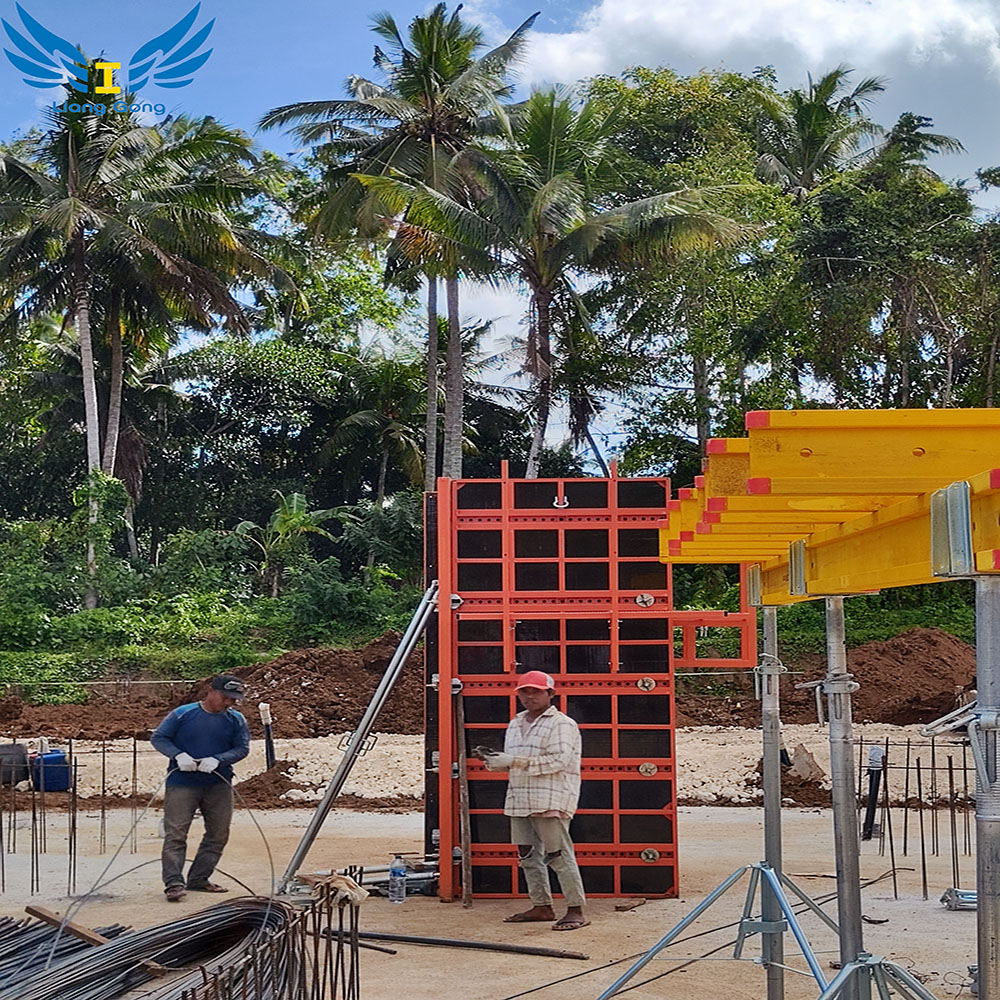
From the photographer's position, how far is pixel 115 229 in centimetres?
2536

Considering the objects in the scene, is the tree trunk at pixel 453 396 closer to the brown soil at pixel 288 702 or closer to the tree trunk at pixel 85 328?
the brown soil at pixel 288 702

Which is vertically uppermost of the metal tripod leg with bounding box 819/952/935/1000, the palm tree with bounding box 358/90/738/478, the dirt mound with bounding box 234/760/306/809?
the palm tree with bounding box 358/90/738/478

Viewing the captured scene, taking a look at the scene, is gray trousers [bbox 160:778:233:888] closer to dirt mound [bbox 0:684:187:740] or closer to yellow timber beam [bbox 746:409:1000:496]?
yellow timber beam [bbox 746:409:1000:496]

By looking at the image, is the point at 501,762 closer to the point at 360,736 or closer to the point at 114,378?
the point at 360,736

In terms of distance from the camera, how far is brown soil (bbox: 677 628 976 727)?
19234mm

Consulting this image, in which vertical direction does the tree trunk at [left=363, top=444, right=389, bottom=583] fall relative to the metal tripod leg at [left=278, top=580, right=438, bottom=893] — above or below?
above

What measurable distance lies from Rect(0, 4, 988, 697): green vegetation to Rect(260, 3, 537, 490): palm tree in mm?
75

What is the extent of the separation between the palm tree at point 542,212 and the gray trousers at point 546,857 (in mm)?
16801

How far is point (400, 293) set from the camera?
36.1 metres

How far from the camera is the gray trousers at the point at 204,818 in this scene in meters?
8.96

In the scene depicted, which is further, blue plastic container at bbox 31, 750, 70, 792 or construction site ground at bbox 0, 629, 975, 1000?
blue plastic container at bbox 31, 750, 70, 792

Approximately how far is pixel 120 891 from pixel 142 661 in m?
14.7

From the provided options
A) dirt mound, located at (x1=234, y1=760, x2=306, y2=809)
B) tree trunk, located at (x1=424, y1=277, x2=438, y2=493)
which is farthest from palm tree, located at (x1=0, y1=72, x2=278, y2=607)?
dirt mound, located at (x1=234, y1=760, x2=306, y2=809)

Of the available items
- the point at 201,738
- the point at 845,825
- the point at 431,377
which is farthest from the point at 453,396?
the point at 845,825
